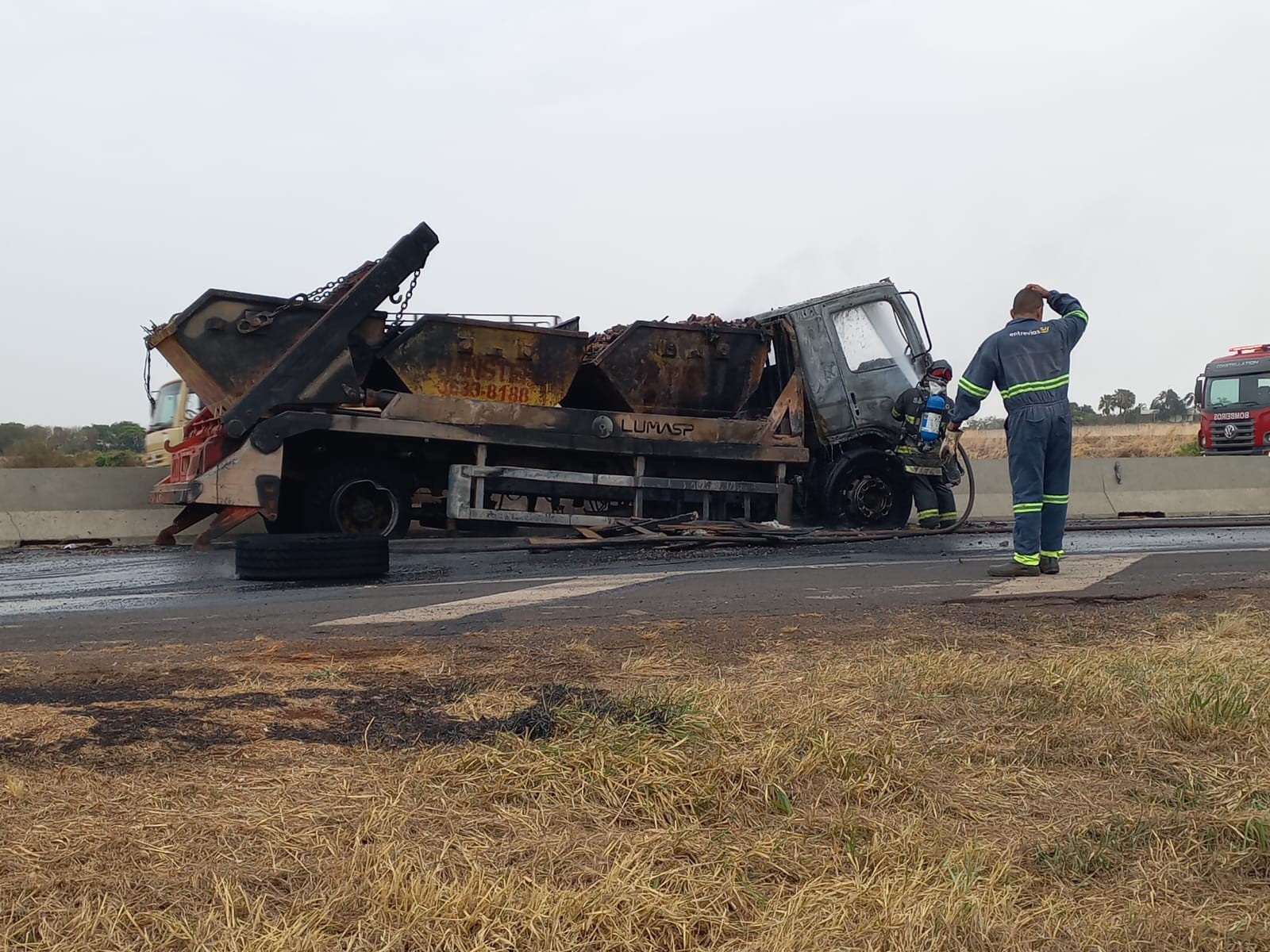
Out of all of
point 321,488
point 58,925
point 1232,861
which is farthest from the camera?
point 321,488

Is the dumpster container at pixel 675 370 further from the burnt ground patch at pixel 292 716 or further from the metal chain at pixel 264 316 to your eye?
the burnt ground patch at pixel 292 716

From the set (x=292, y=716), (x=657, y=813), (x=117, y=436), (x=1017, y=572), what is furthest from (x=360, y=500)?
(x=117, y=436)

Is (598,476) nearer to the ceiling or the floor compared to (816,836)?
nearer to the ceiling

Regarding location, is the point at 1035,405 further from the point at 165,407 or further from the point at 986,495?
the point at 165,407

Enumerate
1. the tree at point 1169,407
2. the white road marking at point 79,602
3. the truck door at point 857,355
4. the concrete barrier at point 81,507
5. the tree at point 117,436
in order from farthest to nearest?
1. the tree at point 1169,407
2. the tree at point 117,436
3. the concrete barrier at point 81,507
4. the truck door at point 857,355
5. the white road marking at point 79,602

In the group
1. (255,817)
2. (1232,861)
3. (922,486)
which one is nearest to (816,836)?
(1232,861)

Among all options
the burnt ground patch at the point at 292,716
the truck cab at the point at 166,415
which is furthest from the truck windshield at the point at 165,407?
the burnt ground patch at the point at 292,716

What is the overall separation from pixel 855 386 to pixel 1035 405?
17.4ft

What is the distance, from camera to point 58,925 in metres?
2.18

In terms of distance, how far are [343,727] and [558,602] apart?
3444 millimetres

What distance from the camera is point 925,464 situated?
510 inches

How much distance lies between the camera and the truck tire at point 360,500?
38.3 ft

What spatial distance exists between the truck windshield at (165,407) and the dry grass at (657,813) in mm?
12953

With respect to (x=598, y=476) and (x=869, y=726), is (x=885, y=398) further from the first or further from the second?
(x=869, y=726)
